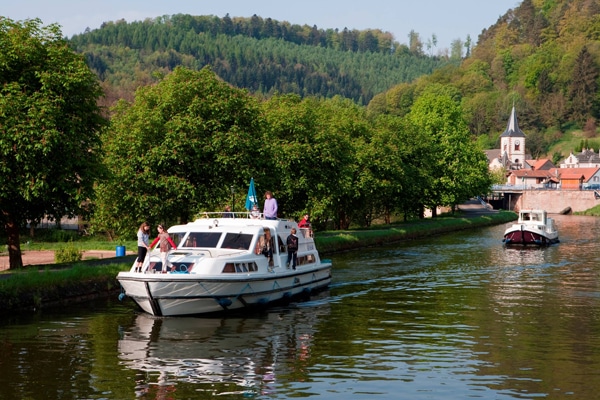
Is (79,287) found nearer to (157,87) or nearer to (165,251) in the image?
(165,251)

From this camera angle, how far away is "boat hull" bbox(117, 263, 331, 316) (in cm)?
3322

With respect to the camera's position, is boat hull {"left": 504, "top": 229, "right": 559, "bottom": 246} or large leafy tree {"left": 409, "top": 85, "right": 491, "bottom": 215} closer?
boat hull {"left": 504, "top": 229, "right": 559, "bottom": 246}

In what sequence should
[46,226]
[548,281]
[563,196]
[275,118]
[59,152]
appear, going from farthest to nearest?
[563,196] < [46,226] < [275,118] < [548,281] < [59,152]

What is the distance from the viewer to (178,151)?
54.7 meters

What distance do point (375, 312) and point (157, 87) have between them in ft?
93.0

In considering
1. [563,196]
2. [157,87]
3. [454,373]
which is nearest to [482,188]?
[563,196]

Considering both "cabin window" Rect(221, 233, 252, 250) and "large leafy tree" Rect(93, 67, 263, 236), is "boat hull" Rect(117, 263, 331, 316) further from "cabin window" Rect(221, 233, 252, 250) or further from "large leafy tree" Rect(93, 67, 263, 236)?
"large leafy tree" Rect(93, 67, 263, 236)

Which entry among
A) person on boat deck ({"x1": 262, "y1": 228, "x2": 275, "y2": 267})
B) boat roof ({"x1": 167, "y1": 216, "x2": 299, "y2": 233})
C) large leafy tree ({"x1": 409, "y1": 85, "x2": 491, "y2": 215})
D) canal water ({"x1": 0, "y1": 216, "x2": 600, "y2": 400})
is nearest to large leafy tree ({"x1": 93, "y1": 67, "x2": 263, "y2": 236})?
canal water ({"x1": 0, "y1": 216, "x2": 600, "y2": 400})

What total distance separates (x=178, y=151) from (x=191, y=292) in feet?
73.3

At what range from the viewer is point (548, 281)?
1929 inches

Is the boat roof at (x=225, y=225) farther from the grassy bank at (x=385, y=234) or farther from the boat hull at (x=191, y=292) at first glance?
the grassy bank at (x=385, y=234)

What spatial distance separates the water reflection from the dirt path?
53.2ft

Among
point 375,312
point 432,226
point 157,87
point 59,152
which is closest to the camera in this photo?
point 375,312

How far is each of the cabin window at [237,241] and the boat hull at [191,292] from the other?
5.46 ft
